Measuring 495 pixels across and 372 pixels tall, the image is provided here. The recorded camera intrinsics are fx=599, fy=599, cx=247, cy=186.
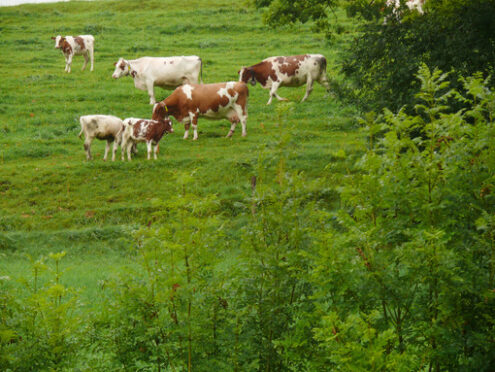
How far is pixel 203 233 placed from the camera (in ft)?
14.9

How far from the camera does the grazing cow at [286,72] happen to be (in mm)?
24453

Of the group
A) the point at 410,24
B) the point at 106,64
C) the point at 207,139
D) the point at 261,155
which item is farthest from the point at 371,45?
the point at 106,64

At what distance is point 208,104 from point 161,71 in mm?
4588

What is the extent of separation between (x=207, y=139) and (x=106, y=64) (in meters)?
11.3

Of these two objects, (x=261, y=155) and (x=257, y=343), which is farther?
(x=261, y=155)

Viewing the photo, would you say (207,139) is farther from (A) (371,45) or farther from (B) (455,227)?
(B) (455,227)

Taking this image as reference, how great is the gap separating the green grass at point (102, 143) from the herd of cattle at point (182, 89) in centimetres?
57

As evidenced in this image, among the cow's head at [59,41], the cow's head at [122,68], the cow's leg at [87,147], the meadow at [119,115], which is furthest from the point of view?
the cow's head at [59,41]

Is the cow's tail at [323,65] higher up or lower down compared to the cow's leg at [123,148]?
higher up

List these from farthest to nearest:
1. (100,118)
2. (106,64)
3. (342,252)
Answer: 1. (106,64)
2. (100,118)
3. (342,252)

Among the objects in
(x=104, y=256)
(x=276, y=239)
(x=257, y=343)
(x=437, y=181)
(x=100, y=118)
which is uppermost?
(x=437, y=181)

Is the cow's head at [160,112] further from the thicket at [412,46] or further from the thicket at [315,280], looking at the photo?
the thicket at [315,280]

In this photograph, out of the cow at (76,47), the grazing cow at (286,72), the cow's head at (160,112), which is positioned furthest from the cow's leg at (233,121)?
the cow at (76,47)

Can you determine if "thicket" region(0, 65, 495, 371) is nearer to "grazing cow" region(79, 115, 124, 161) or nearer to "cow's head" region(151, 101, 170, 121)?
"grazing cow" region(79, 115, 124, 161)
